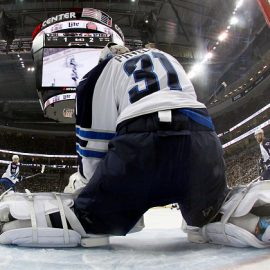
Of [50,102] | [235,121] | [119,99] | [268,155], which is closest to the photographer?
[119,99]

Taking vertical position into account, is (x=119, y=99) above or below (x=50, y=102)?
below

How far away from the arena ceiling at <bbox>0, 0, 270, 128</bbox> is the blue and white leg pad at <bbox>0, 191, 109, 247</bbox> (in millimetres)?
7586

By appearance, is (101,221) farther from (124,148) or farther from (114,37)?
(114,37)

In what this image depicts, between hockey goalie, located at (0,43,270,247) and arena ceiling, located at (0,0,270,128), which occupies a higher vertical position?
arena ceiling, located at (0,0,270,128)

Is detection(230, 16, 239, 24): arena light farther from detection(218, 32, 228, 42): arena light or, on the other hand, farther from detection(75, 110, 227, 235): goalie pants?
detection(75, 110, 227, 235): goalie pants

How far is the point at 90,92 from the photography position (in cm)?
98

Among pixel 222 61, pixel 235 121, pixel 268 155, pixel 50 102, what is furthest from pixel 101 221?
pixel 235 121

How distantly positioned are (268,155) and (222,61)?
5553mm

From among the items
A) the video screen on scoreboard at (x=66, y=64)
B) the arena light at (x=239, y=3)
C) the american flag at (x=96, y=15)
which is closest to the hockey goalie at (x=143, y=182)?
the video screen on scoreboard at (x=66, y=64)

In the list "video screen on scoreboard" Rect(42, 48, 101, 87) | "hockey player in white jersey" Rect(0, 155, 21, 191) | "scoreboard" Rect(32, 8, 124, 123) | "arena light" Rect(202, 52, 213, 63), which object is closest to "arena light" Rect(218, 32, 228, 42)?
"arena light" Rect(202, 52, 213, 63)

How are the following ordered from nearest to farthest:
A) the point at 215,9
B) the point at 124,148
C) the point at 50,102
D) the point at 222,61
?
the point at 124,148, the point at 50,102, the point at 215,9, the point at 222,61

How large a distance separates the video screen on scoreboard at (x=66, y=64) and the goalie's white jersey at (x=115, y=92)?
12.4 ft

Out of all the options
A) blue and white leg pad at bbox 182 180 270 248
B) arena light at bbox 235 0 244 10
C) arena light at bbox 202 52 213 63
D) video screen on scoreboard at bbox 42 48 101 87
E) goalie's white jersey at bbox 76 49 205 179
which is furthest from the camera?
arena light at bbox 202 52 213 63

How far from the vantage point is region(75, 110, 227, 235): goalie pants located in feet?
2.76
